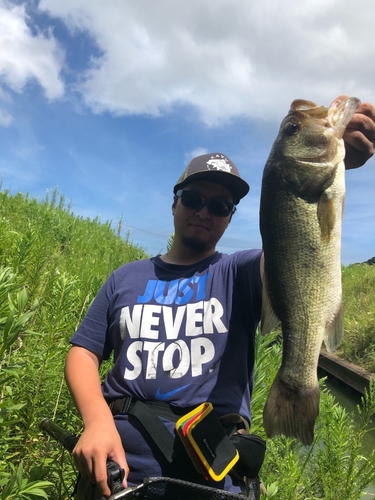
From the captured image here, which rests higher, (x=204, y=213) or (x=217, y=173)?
(x=217, y=173)

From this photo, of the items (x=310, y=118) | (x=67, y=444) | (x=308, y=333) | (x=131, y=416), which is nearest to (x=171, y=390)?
(x=131, y=416)

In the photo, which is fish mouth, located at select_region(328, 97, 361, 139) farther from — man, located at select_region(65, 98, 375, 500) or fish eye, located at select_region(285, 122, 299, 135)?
fish eye, located at select_region(285, 122, 299, 135)

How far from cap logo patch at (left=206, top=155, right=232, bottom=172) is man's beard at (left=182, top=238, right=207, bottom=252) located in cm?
45

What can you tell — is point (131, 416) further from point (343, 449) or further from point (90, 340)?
point (343, 449)

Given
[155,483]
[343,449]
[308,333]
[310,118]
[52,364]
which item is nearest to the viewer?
[155,483]

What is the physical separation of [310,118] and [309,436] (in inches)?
56.3

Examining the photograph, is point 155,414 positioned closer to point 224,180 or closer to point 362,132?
point 224,180

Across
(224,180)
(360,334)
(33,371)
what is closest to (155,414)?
(33,371)

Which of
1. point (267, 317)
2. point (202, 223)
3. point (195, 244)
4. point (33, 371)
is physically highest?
point (202, 223)

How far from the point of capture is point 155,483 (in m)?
1.46

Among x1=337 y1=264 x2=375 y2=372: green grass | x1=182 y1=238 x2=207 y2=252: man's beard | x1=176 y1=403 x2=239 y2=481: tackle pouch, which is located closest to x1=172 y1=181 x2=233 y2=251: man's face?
x1=182 y1=238 x2=207 y2=252: man's beard

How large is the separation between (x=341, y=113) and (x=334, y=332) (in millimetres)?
990

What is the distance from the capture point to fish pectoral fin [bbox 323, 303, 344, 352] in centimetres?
169

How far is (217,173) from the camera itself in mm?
2348
